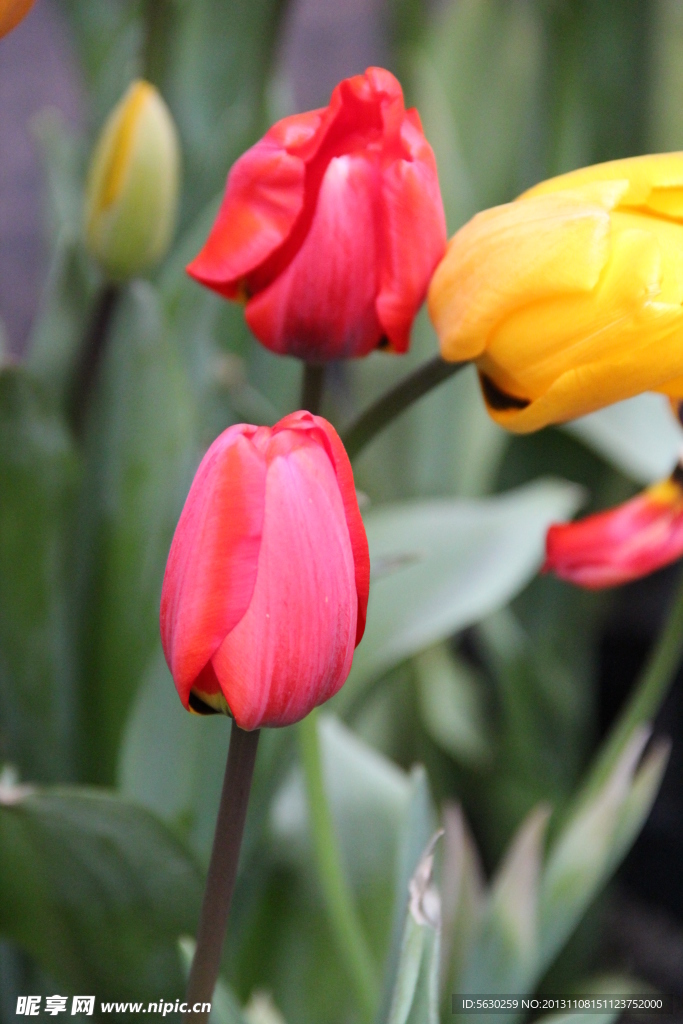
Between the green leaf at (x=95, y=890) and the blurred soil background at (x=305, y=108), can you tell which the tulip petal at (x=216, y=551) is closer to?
the green leaf at (x=95, y=890)

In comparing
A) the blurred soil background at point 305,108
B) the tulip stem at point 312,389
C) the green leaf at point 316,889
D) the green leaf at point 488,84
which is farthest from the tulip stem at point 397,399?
the green leaf at point 488,84

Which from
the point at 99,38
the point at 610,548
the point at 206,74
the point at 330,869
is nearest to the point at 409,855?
the point at 330,869

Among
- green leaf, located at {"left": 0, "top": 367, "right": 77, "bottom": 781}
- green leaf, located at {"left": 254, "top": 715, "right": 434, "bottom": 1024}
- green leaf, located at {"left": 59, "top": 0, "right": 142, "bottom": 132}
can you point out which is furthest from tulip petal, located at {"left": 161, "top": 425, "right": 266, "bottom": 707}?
green leaf, located at {"left": 59, "top": 0, "right": 142, "bottom": 132}

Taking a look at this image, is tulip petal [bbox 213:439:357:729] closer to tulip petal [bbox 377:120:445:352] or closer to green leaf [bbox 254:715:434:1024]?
tulip petal [bbox 377:120:445:352]

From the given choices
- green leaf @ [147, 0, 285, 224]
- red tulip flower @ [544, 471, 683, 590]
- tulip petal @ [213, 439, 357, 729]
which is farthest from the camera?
green leaf @ [147, 0, 285, 224]

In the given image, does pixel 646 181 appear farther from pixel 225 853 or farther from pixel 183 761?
pixel 183 761
